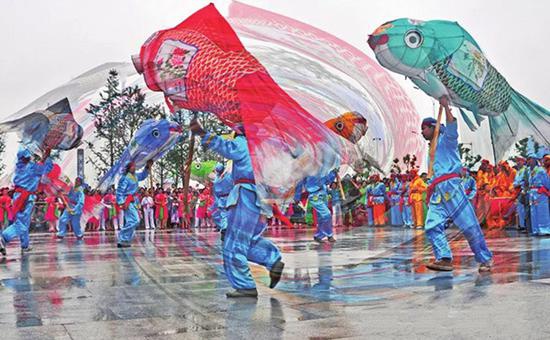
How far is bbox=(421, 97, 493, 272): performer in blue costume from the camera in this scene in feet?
25.0

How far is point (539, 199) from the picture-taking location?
1443 cm

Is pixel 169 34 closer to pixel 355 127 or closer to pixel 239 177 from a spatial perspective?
pixel 239 177

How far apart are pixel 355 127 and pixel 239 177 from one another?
4398 mm

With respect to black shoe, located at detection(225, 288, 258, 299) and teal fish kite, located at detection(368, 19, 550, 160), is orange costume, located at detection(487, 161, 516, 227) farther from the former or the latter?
black shoe, located at detection(225, 288, 258, 299)

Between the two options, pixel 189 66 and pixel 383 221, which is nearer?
pixel 189 66

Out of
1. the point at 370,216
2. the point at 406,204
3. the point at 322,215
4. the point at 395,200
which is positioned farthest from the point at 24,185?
the point at 370,216

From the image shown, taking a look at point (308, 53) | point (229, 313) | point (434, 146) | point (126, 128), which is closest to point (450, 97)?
point (434, 146)

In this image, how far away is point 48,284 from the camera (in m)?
7.36

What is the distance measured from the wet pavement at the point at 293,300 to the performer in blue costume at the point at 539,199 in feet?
14.9

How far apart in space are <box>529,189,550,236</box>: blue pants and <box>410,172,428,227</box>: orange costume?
4.93m

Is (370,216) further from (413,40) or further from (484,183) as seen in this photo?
(413,40)

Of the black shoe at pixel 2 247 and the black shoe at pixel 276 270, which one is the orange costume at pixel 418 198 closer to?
the black shoe at pixel 2 247

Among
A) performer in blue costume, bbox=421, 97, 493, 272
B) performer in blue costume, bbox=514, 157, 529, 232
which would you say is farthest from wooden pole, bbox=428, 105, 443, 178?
performer in blue costume, bbox=514, 157, 529, 232

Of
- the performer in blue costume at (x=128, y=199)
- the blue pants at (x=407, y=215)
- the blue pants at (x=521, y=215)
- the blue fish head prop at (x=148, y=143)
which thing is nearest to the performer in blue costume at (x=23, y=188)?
the blue fish head prop at (x=148, y=143)
